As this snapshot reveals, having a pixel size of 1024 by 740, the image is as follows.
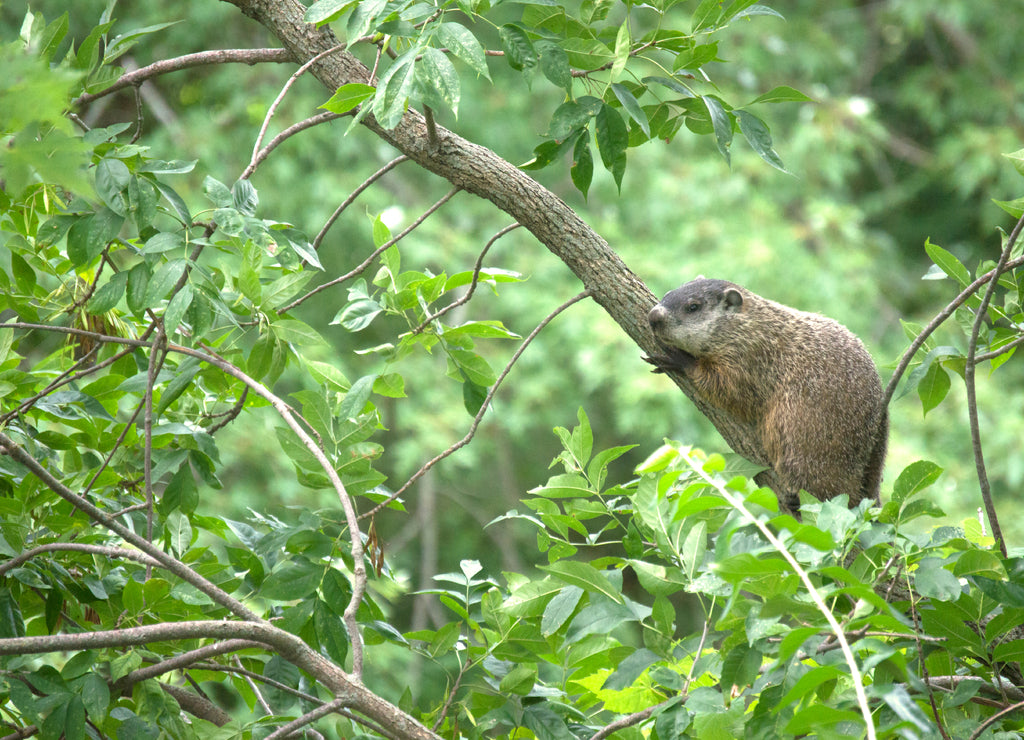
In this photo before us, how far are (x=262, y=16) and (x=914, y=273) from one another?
708 centimetres

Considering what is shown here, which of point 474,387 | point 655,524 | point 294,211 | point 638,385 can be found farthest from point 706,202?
point 655,524

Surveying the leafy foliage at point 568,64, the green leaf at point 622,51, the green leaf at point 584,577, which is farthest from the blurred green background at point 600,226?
the green leaf at point 584,577

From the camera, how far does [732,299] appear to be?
2.64m

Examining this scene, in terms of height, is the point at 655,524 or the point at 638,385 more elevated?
the point at 655,524

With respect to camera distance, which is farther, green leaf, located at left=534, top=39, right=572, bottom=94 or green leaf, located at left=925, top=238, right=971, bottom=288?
green leaf, located at left=925, top=238, right=971, bottom=288

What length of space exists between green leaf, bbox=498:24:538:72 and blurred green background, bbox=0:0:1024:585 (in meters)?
3.83

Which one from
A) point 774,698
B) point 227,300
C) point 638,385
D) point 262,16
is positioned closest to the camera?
point 774,698

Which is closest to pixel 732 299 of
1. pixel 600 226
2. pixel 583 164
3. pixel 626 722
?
pixel 583 164

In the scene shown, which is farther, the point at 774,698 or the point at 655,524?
the point at 655,524

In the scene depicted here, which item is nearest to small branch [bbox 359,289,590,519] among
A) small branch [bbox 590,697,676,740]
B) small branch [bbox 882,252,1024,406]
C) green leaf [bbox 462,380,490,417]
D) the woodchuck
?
green leaf [bbox 462,380,490,417]

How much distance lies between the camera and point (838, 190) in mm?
7727

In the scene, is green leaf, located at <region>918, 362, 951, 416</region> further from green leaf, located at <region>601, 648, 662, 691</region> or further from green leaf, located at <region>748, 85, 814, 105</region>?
green leaf, located at <region>601, 648, 662, 691</region>

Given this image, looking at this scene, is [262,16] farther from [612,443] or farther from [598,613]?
[612,443]

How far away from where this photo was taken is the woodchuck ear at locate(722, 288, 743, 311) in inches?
104
